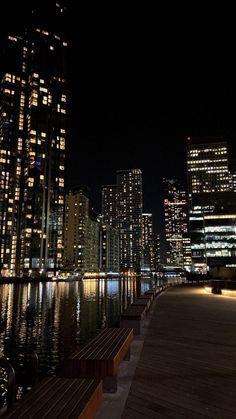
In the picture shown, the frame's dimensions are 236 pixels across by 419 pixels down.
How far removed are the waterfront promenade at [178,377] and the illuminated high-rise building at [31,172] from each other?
16047cm

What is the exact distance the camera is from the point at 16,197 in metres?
180

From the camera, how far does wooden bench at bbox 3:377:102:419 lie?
3770 millimetres

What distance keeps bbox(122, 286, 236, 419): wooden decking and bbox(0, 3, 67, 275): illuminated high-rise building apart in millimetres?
160265

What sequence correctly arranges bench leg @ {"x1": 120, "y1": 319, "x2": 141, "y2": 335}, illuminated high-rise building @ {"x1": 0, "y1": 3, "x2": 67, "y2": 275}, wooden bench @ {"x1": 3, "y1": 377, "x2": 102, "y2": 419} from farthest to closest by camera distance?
illuminated high-rise building @ {"x1": 0, "y1": 3, "x2": 67, "y2": 275} < bench leg @ {"x1": 120, "y1": 319, "x2": 141, "y2": 335} < wooden bench @ {"x1": 3, "y1": 377, "x2": 102, "y2": 419}

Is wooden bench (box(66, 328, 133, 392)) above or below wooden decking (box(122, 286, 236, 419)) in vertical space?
above

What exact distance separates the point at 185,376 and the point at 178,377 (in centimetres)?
19

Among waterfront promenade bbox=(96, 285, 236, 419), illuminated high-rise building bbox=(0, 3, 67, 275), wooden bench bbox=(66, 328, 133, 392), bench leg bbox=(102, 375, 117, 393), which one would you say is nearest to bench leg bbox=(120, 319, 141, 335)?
waterfront promenade bbox=(96, 285, 236, 419)

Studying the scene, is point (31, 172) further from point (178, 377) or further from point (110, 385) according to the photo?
point (110, 385)

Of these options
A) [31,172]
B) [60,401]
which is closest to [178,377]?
[60,401]

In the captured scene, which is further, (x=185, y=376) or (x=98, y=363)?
(x=185, y=376)

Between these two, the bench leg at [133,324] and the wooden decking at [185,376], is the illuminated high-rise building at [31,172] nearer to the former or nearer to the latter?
the bench leg at [133,324]

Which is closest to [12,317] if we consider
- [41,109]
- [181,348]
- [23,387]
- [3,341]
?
[3,341]

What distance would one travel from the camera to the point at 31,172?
17262 centimetres

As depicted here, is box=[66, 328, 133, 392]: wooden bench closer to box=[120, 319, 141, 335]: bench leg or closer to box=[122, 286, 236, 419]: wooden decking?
box=[122, 286, 236, 419]: wooden decking
